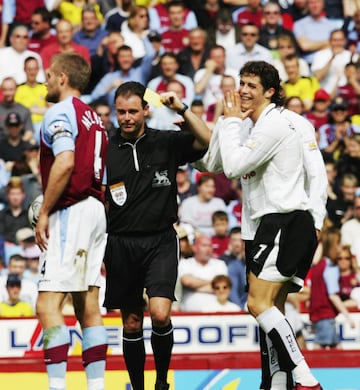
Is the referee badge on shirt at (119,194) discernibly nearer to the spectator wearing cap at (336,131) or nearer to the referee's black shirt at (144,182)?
the referee's black shirt at (144,182)

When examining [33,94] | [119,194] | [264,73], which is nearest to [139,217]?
[119,194]

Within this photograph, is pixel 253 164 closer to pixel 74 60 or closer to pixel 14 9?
pixel 74 60

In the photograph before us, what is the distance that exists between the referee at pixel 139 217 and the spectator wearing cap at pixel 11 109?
7.36 meters

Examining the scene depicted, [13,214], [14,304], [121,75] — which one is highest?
[121,75]

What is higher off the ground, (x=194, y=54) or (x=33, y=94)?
(x=194, y=54)

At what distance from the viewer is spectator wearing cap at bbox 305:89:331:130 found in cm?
1716

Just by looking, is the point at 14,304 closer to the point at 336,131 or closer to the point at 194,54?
the point at 336,131

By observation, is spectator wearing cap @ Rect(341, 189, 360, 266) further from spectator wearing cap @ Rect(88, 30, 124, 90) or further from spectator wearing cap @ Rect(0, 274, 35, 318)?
spectator wearing cap @ Rect(88, 30, 124, 90)

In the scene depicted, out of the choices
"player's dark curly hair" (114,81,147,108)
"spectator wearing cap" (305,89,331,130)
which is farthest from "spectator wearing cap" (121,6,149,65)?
"player's dark curly hair" (114,81,147,108)

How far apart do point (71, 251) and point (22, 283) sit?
5.61m

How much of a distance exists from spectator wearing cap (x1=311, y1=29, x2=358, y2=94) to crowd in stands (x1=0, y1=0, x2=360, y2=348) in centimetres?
2

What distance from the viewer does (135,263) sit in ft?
30.6

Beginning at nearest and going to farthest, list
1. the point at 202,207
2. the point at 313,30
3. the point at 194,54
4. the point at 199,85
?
the point at 202,207 < the point at 199,85 < the point at 194,54 < the point at 313,30

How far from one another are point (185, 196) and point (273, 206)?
717 centimetres
